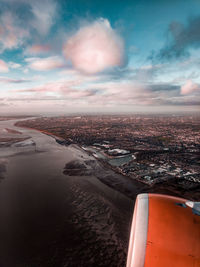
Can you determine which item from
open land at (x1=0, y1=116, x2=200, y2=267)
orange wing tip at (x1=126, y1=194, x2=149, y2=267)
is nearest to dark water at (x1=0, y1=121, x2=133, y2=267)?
open land at (x1=0, y1=116, x2=200, y2=267)

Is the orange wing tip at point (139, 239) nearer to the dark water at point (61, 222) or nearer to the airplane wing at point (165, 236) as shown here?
the airplane wing at point (165, 236)

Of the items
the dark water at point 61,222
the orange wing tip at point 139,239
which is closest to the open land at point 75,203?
the dark water at point 61,222

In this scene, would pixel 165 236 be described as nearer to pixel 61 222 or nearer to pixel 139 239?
pixel 139 239

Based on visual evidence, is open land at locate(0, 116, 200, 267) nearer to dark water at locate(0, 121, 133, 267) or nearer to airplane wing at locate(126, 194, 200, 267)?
dark water at locate(0, 121, 133, 267)

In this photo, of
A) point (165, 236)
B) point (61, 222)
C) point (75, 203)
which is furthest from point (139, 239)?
point (75, 203)

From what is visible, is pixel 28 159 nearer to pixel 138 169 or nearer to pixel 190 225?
pixel 138 169

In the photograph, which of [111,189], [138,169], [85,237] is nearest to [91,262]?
[85,237]
